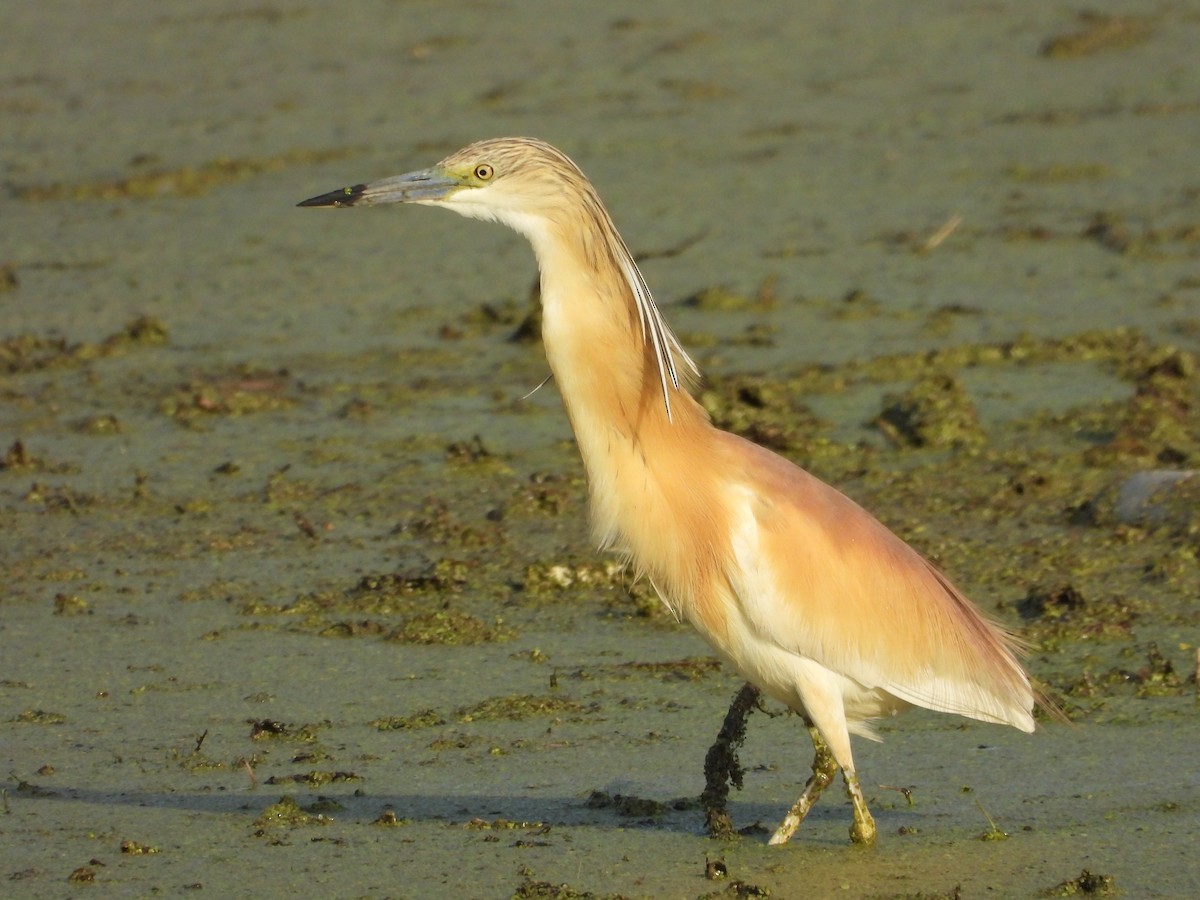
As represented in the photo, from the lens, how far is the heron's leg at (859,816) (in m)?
3.32

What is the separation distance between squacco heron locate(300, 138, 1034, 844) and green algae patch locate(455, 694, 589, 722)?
0.58 metres

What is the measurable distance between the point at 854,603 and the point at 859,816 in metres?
0.37

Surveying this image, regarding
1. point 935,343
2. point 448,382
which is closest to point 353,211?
point 448,382

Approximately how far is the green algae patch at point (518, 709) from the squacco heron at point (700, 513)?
58cm

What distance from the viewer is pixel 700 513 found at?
11.1ft

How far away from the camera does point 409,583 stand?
15.3 ft

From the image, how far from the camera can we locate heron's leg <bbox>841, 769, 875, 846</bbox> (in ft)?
10.9

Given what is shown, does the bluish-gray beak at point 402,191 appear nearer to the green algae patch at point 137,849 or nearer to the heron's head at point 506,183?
the heron's head at point 506,183

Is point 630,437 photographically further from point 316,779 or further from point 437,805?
point 316,779

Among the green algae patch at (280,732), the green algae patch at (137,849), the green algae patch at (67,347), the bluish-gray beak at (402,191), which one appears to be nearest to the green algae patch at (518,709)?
the green algae patch at (280,732)

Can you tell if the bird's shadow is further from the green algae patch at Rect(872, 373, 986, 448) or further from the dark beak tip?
the green algae patch at Rect(872, 373, 986, 448)

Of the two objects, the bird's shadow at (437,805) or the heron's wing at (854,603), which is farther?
the bird's shadow at (437,805)

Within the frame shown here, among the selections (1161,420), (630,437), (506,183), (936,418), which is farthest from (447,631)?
(1161,420)

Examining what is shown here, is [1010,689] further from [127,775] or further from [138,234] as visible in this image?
[138,234]
